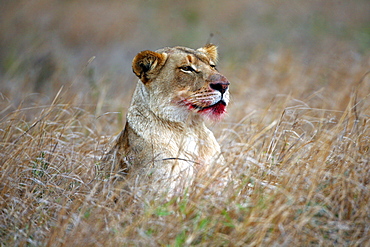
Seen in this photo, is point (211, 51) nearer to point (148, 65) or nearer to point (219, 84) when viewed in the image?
point (148, 65)

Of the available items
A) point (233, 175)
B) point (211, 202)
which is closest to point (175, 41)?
point (233, 175)

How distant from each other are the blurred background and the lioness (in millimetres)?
3151

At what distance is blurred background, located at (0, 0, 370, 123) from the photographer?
342 inches

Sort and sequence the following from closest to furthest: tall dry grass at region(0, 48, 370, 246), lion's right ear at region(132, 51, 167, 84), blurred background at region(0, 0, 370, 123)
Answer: tall dry grass at region(0, 48, 370, 246) < lion's right ear at region(132, 51, 167, 84) < blurred background at region(0, 0, 370, 123)

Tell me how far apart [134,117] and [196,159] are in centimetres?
72

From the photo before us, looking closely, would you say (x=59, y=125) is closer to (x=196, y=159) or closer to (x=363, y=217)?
(x=196, y=159)

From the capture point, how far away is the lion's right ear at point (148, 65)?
4.23m

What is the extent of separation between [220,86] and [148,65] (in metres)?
0.74

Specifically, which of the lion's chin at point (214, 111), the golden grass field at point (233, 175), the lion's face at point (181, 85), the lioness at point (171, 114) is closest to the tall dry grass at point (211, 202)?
the golden grass field at point (233, 175)

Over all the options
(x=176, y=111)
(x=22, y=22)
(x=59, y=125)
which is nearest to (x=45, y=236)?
(x=176, y=111)

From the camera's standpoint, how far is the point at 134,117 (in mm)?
4324

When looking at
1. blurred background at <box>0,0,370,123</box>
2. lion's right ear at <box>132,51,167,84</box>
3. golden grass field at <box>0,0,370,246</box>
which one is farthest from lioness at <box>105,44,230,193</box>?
blurred background at <box>0,0,370,123</box>

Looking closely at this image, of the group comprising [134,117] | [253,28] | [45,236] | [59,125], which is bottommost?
[45,236]

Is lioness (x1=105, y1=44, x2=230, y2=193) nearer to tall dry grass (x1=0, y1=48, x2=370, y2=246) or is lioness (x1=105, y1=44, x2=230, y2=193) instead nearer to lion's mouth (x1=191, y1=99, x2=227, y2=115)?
lion's mouth (x1=191, y1=99, x2=227, y2=115)
